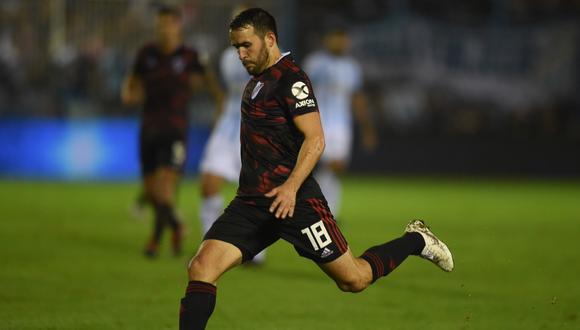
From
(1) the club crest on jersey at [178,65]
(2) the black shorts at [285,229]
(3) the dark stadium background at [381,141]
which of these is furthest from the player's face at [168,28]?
(2) the black shorts at [285,229]

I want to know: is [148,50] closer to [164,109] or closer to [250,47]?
[164,109]

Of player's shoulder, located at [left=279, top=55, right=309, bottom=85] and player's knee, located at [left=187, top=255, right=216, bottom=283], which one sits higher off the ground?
player's shoulder, located at [left=279, top=55, right=309, bottom=85]

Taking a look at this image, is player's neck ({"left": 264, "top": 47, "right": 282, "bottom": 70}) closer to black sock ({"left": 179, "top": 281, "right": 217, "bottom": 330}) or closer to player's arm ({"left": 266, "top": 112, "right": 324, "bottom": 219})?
player's arm ({"left": 266, "top": 112, "right": 324, "bottom": 219})

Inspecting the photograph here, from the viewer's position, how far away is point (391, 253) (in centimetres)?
676

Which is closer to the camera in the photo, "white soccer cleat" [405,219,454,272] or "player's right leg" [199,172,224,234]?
"white soccer cleat" [405,219,454,272]

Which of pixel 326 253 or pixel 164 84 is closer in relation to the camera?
pixel 326 253

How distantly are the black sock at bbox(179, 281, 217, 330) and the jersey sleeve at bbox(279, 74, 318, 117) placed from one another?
3.34 feet

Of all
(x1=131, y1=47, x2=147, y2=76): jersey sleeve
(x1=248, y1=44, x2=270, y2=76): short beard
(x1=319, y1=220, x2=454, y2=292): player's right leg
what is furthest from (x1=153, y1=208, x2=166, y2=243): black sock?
(x1=248, y1=44, x2=270, y2=76): short beard

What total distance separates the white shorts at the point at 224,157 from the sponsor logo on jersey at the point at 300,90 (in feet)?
14.2

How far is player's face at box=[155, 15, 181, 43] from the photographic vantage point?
35.7 feet

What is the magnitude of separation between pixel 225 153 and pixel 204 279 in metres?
4.50

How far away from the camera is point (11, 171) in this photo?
21.7m

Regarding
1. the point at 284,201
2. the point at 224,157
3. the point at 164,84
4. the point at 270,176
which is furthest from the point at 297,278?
the point at 284,201

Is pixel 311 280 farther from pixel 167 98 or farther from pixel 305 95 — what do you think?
pixel 305 95
